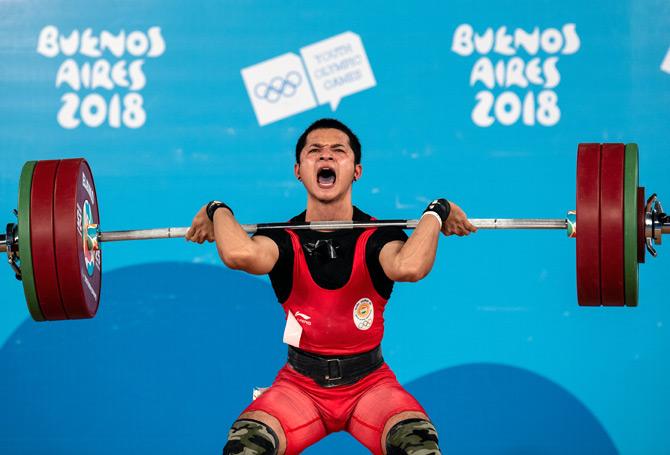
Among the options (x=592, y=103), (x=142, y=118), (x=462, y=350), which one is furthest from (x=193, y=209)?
(x=592, y=103)

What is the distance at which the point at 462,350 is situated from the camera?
15.3 feet

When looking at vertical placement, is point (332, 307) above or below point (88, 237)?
below

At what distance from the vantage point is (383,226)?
3.65m

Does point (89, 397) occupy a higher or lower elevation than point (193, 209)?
lower

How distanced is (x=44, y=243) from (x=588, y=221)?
158 centimetres

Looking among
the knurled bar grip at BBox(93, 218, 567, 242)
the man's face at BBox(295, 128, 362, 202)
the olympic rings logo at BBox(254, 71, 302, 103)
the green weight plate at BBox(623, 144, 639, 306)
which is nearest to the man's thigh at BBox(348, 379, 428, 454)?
the knurled bar grip at BBox(93, 218, 567, 242)

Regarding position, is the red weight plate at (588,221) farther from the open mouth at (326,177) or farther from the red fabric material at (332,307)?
the open mouth at (326,177)

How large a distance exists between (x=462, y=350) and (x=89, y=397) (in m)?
1.40

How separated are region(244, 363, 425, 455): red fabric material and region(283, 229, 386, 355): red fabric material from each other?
102mm

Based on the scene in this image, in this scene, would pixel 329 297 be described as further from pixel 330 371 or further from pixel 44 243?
pixel 44 243

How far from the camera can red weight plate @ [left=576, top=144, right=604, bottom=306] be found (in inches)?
141

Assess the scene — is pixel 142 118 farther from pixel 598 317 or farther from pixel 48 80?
pixel 598 317

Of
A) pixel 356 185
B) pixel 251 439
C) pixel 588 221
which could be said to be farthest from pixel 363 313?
pixel 356 185

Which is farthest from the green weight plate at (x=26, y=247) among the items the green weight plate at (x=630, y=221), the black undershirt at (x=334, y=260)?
the green weight plate at (x=630, y=221)
